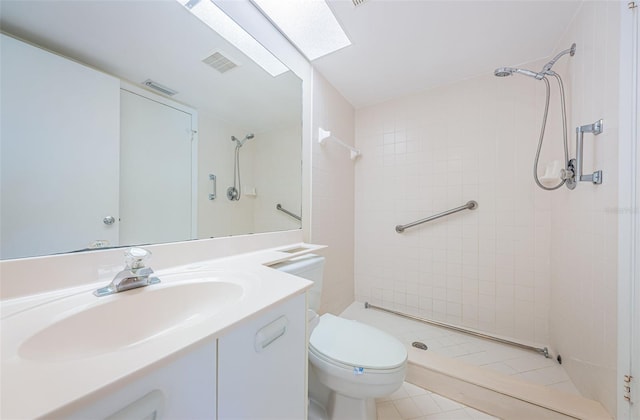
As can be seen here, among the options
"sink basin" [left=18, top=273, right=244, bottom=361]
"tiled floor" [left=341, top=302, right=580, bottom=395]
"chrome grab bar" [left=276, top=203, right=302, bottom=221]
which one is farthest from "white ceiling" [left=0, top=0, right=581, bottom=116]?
"tiled floor" [left=341, top=302, right=580, bottom=395]

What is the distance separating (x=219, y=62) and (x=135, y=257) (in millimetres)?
897

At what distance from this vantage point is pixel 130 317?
1.80 feet

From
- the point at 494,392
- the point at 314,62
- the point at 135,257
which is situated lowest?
the point at 494,392

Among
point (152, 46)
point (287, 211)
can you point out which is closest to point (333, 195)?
point (287, 211)

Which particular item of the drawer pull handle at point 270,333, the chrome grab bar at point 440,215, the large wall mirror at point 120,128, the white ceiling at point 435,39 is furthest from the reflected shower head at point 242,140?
the chrome grab bar at point 440,215

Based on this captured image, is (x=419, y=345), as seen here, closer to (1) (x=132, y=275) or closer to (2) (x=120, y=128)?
(1) (x=132, y=275)

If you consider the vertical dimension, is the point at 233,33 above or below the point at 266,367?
above

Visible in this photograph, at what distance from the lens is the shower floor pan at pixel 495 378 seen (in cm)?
95

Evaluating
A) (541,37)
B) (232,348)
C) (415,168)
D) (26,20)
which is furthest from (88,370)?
(541,37)

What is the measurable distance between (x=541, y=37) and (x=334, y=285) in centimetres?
204

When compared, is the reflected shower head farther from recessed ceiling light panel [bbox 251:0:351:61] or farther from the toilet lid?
the toilet lid

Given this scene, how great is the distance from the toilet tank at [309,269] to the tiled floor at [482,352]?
0.88 meters

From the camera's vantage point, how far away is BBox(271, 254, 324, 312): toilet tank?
925 millimetres

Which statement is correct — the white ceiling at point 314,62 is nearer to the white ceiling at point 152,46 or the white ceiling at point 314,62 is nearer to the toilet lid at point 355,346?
the white ceiling at point 152,46
